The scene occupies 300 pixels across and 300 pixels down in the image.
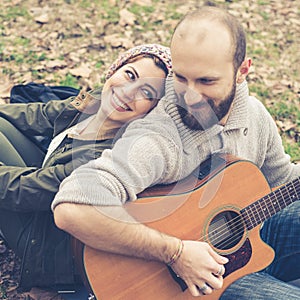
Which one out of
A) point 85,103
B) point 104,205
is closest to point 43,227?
point 104,205

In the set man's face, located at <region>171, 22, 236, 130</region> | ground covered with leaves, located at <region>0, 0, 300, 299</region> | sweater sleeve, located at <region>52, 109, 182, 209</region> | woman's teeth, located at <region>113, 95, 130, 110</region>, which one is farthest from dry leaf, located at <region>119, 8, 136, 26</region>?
sweater sleeve, located at <region>52, 109, 182, 209</region>

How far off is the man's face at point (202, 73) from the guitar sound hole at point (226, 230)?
1.43ft

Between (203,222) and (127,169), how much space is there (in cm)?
49

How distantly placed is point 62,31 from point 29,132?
213cm

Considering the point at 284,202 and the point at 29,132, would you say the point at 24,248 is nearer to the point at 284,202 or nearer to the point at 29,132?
the point at 29,132

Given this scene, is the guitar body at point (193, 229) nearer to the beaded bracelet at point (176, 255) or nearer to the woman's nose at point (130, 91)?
the beaded bracelet at point (176, 255)

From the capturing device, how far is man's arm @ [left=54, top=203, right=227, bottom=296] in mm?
2117

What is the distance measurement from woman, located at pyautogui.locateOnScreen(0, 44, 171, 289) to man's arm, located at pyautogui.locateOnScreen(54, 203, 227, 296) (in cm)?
34

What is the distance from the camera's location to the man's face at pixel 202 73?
7.35 feet

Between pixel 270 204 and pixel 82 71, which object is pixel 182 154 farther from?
pixel 82 71

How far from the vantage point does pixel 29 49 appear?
15.3 feet

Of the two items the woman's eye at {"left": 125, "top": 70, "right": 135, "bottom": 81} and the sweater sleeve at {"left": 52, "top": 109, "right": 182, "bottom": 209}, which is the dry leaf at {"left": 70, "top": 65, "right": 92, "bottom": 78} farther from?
the sweater sleeve at {"left": 52, "top": 109, "right": 182, "bottom": 209}

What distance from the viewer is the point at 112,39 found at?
16.3 ft

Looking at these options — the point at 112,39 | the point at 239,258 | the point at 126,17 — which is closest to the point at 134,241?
the point at 239,258
